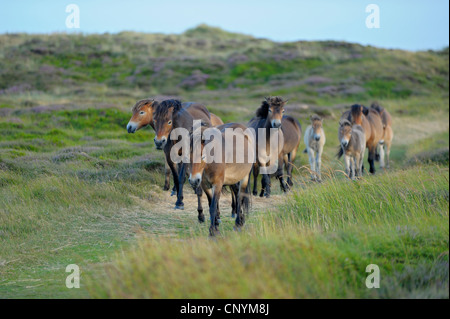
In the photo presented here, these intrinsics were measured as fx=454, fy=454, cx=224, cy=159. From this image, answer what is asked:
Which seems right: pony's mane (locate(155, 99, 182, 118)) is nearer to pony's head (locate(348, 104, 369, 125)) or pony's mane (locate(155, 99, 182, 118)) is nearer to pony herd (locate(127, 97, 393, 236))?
pony herd (locate(127, 97, 393, 236))

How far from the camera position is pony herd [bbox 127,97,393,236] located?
7.48m

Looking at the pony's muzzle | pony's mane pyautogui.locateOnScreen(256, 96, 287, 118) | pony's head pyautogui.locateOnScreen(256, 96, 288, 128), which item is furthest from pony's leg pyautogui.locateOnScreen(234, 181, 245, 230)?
pony's mane pyautogui.locateOnScreen(256, 96, 287, 118)

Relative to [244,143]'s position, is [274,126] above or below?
above

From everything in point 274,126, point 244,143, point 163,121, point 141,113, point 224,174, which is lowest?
point 224,174

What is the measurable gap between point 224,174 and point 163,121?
8.74ft

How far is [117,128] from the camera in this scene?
18656mm

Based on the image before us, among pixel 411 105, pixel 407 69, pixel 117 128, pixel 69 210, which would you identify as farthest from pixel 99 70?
pixel 69 210

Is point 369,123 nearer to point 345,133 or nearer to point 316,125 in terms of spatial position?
point 316,125

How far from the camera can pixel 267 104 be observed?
37.3ft

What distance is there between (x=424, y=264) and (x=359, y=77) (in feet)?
117

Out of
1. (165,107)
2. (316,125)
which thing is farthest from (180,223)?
(316,125)

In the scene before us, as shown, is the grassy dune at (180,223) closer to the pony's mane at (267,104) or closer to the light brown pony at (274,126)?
the light brown pony at (274,126)

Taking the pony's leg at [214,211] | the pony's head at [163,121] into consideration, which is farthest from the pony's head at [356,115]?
the pony's leg at [214,211]
